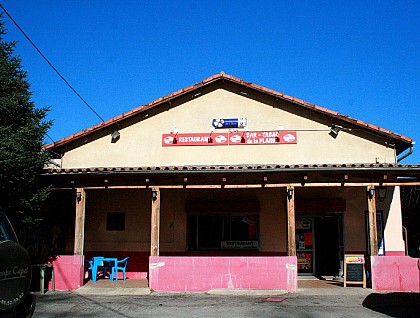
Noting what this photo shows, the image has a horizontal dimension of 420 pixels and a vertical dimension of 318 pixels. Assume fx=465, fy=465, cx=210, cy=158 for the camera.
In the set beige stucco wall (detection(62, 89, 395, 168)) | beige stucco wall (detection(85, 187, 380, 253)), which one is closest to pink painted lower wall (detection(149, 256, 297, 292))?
beige stucco wall (detection(85, 187, 380, 253))

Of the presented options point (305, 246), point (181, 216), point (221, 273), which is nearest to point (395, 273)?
point (305, 246)

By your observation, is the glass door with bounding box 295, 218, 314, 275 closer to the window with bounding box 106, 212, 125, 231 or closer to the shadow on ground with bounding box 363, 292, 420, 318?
the shadow on ground with bounding box 363, 292, 420, 318

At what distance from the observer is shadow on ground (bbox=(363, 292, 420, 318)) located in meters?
8.98

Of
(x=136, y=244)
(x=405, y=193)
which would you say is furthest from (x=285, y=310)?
(x=405, y=193)

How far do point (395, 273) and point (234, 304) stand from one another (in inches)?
177

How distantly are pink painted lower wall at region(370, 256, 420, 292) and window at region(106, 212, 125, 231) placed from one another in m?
7.72

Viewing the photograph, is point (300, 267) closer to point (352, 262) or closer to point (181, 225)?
point (352, 262)

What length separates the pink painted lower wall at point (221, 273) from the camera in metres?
11.7

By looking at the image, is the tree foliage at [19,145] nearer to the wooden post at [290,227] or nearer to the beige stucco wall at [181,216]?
the beige stucco wall at [181,216]

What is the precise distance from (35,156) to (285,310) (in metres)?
6.87

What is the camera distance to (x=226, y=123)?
1515cm

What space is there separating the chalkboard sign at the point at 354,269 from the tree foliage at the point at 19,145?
7983 mm

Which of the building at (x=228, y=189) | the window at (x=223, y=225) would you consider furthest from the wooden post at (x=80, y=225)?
the window at (x=223, y=225)

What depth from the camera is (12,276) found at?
5.42m
